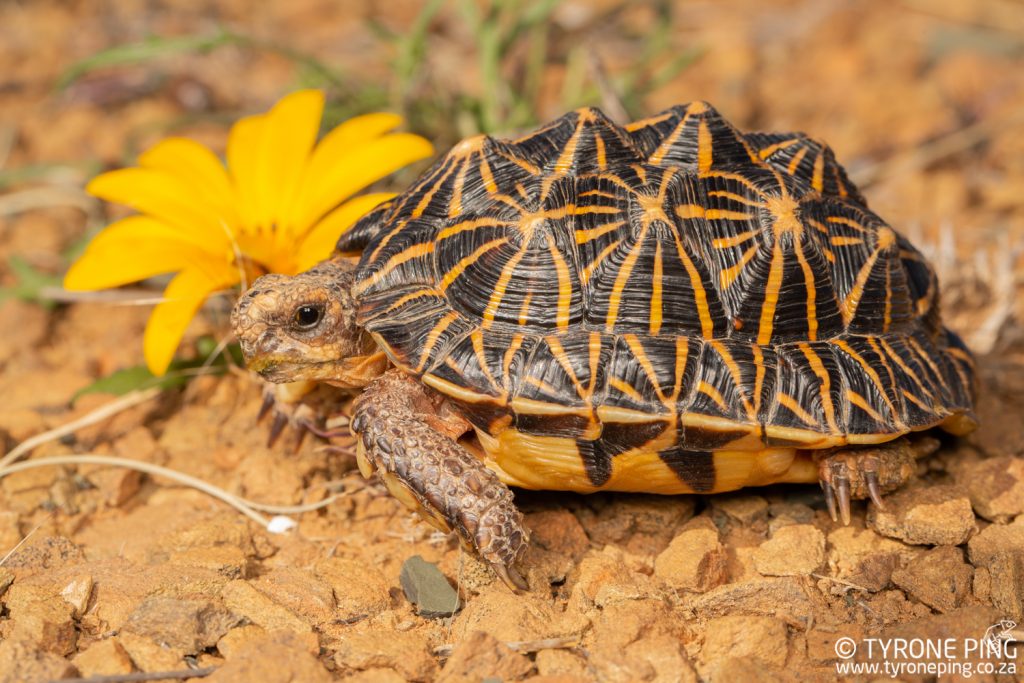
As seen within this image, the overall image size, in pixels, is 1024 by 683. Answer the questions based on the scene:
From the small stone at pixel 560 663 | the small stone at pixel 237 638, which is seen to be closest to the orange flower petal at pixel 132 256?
the small stone at pixel 237 638

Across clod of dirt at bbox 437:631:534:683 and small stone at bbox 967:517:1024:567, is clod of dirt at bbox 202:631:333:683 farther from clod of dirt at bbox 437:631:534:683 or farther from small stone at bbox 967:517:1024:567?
small stone at bbox 967:517:1024:567

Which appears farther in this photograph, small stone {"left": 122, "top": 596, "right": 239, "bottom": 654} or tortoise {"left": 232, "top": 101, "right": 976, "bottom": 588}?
tortoise {"left": 232, "top": 101, "right": 976, "bottom": 588}

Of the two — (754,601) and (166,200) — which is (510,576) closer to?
(754,601)

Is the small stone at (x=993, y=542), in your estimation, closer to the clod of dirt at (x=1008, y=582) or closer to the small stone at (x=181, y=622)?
the clod of dirt at (x=1008, y=582)

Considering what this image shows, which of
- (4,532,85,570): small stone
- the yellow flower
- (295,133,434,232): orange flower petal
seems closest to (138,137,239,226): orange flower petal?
the yellow flower

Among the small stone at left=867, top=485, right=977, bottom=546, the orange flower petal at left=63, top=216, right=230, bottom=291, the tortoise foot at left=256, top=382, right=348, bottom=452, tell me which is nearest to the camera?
the small stone at left=867, top=485, right=977, bottom=546

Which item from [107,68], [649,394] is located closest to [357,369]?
[649,394]

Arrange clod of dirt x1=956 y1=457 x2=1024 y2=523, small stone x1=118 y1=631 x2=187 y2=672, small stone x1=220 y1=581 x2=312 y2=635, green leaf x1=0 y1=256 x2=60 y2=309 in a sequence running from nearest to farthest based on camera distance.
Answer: small stone x1=118 y1=631 x2=187 y2=672
small stone x1=220 y1=581 x2=312 y2=635
clod of dirt x1=956 y1=457 x2=1024 y2=523
green leaf x1=0 y1=256 x2=60 y2=309
